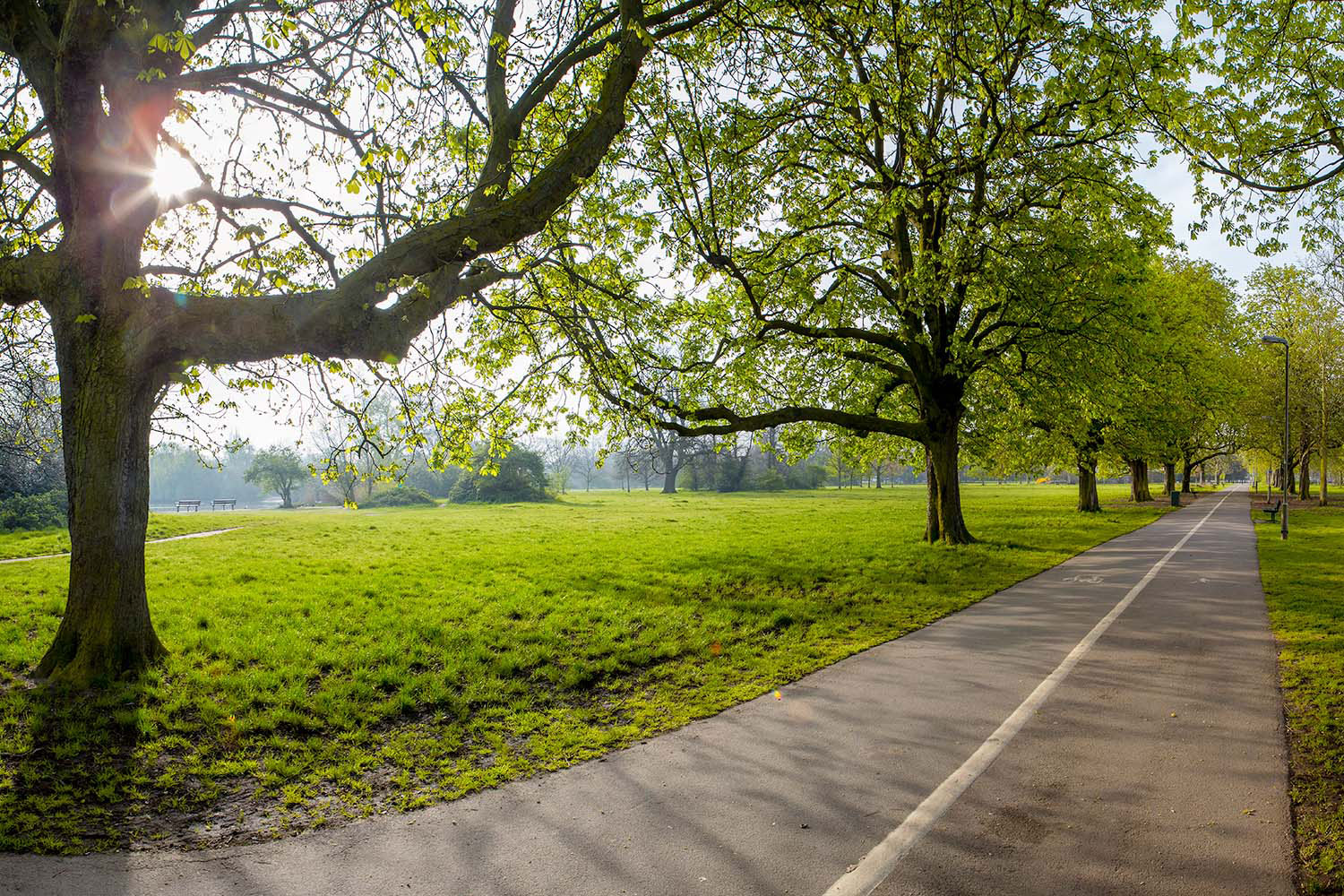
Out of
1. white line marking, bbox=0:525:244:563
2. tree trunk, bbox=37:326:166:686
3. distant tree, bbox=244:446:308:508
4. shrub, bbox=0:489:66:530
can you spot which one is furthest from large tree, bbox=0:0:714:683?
distant tree, bbox=244:446:308:508

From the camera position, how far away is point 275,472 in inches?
2165

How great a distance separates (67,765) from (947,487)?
18.0 m

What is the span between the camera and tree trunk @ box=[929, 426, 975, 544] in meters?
18.8

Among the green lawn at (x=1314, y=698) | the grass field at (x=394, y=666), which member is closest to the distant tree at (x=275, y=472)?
the grass field at (x=394, y=666)

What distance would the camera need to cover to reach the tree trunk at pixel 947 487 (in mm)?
18750

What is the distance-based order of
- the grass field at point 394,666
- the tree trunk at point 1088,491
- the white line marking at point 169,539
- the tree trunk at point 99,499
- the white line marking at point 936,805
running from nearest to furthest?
the white line marking at point 936,805 → the grass field at point 394,666 → the tree trunk at point 99,499 → the white line marking at point 169,539 → the tree trunk at point 1088,491

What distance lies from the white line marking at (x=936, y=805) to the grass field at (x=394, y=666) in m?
2.14

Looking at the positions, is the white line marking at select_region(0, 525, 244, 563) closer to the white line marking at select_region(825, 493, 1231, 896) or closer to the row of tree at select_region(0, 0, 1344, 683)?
the row of tree at select_region(0, 0, 1344, 683)

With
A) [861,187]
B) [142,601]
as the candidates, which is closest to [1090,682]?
[142,601]

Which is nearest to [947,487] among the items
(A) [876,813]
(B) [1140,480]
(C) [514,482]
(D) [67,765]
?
(A) [876,813]

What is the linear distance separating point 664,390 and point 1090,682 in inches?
346

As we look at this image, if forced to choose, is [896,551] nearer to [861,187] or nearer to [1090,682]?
[861,187]

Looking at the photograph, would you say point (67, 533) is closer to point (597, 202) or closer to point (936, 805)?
point (597, 202)

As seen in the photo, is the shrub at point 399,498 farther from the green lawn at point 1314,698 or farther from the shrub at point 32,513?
the green lawn at point 1314,698
